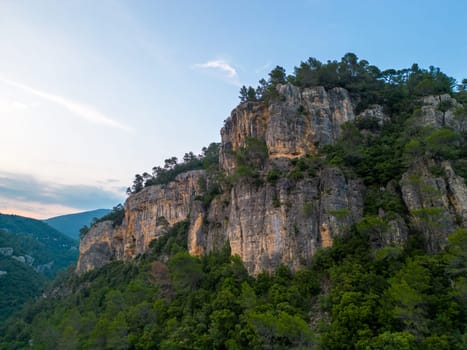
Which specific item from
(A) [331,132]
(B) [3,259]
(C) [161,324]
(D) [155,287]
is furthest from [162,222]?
(B) [3,259]

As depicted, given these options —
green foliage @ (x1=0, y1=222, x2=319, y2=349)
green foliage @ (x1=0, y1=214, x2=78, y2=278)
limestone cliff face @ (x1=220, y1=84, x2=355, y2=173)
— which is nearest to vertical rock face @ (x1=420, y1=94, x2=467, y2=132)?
limestone cliff face @ (x1=220, y1=84, x2=355, y2=173)

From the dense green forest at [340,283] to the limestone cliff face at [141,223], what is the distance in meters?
8.66

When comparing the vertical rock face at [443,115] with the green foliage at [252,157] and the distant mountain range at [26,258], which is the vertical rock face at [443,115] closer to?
the green foliage at [252,157]

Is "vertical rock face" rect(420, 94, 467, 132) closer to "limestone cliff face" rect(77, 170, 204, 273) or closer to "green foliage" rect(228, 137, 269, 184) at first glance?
"green foliage" rect(228, 137, 269, 184)

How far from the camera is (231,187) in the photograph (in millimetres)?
41688

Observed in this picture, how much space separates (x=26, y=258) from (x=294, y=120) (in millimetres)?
88186

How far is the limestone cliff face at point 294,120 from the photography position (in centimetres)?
3956

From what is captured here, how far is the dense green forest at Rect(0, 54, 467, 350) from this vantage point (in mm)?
22672

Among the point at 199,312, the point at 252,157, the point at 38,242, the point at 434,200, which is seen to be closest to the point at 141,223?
the point at 252,157

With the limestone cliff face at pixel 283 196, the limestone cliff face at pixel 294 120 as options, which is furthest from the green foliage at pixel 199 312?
the limestone cliff face at pixel 294 120

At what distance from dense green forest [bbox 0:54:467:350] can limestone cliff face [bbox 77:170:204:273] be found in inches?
341

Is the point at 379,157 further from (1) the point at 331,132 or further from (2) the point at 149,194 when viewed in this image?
(2) the point at 149,194

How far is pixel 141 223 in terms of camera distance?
6216 cm

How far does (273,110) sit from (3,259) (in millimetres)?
74738
